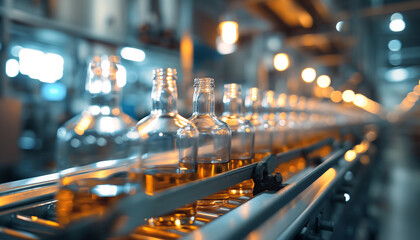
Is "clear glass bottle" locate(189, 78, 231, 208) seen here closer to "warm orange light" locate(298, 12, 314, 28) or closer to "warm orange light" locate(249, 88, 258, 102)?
"warm orange light" locate(249, 88, 258, 102)

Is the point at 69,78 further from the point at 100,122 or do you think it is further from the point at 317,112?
the point at 100,122

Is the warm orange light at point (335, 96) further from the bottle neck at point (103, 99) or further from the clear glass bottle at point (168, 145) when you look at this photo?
the bottle neck at point (103, 99)

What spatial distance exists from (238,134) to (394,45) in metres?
11.0

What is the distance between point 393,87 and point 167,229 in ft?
57.9

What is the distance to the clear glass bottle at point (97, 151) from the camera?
0.45 metres

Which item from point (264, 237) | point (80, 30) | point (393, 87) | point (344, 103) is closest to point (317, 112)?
point (264, 237)

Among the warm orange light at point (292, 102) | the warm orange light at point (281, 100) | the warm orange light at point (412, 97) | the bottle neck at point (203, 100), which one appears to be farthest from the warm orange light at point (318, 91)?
the warm orange light at point (412, 97)

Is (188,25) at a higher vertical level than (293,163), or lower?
higher

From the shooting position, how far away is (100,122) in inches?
19.6

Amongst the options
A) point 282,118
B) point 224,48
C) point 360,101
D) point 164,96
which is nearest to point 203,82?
point 164,96

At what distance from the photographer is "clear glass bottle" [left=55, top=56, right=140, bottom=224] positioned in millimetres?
451

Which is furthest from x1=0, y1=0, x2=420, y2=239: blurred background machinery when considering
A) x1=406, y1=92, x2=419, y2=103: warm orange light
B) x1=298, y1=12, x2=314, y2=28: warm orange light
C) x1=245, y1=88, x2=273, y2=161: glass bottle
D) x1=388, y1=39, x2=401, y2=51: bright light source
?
x1=406, y1=92, x2=419, y2=103: warm orange light

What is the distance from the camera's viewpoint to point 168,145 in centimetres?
59

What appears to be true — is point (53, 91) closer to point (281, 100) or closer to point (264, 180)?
point (281, 100)
